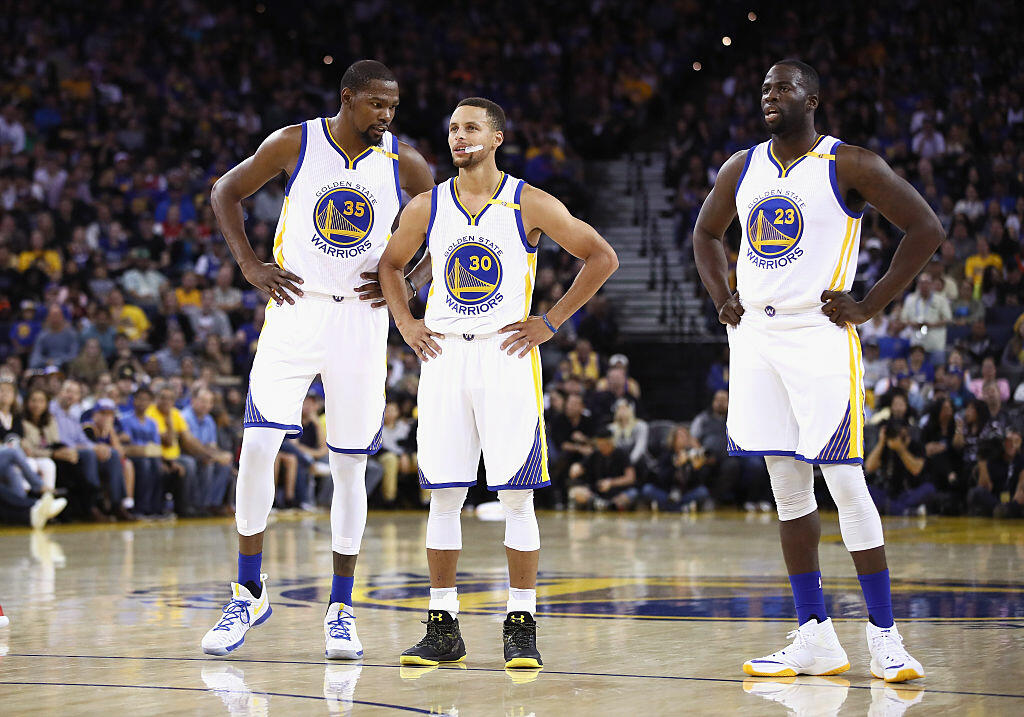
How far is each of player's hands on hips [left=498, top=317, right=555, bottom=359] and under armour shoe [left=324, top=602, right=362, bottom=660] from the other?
126 centimetres

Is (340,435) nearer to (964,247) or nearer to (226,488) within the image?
(226,488)

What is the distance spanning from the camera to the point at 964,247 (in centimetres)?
1538

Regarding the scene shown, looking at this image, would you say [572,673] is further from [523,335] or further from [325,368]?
[325,368]

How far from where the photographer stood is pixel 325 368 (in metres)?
5.65

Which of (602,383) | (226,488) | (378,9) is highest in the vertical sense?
(378,9)

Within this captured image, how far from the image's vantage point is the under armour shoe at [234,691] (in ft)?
13.9

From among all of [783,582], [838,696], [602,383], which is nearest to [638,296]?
[602,383]

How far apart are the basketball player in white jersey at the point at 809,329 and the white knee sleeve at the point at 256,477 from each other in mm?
1887

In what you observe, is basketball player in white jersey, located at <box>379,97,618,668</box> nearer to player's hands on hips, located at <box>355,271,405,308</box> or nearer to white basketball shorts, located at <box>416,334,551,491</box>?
white basketball shorts, located at <box>416,334,551,491</box>

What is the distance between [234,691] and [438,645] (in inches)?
35.8

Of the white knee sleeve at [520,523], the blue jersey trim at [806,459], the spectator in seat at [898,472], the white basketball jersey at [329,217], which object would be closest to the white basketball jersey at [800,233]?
the blue jersey trim at [806,459]

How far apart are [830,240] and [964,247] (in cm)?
1114

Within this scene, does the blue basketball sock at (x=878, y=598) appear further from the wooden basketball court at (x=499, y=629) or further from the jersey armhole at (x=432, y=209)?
the jersey armhole at (x=432, y=209)

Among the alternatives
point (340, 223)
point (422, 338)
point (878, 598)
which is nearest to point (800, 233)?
point (878, 598)
